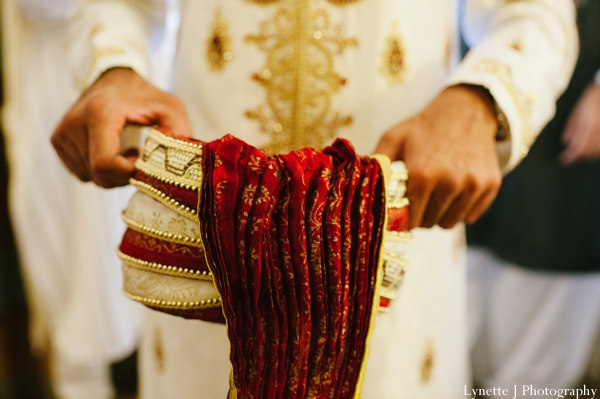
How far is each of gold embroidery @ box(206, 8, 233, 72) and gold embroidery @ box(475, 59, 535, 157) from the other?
0.24 meters

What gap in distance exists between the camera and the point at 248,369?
11.6 inches

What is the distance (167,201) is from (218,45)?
0.70 feet

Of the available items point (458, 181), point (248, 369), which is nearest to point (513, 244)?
point (458, 181)

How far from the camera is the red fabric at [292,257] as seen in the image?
270mm

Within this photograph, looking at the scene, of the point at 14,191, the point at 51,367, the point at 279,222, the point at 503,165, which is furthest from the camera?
the point at 51,367

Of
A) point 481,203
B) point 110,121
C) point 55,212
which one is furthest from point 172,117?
point 55,212

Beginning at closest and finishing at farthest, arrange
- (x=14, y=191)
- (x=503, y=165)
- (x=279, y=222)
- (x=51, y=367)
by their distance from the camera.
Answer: (x=279, y=222) → (x=503, y=165) → (x=14, y=191) → (x=51, y=367)

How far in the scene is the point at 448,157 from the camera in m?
0.33

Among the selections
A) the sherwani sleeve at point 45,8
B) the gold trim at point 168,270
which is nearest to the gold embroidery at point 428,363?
the gold trim at point 168,270

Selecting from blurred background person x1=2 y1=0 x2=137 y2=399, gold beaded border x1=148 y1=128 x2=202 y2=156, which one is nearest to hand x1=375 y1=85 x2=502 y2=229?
gold beaded border x1=148 y1=128 x2=202 y2=156

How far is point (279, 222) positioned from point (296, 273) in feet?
0.12

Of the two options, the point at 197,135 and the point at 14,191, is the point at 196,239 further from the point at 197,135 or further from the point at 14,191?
the point at 14,191

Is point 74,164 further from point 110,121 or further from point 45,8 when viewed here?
point 45,8

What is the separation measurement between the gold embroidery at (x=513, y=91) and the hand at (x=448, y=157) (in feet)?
0.08
